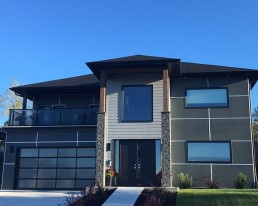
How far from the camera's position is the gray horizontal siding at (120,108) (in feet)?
61.9

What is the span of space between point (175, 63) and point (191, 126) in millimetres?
3828

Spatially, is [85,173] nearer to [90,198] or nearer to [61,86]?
[61,86]

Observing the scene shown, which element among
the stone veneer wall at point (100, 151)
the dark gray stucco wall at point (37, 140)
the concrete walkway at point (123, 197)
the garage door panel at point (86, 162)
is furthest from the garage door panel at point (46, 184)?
the concrete walkway at point (123, 197)

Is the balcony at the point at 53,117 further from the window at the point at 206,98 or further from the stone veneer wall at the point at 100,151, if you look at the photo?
the window at the point at 206,98

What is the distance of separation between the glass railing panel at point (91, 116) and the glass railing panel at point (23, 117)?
10.2ft

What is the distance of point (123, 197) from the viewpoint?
1443 centimetres

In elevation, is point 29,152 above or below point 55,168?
above

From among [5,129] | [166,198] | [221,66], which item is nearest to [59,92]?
[5,129]

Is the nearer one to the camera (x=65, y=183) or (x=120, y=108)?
(x=120, y=108)

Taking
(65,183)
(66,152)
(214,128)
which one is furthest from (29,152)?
(214,128)

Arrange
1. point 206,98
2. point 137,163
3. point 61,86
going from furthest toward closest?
point 61,86, point 206,98, point 137,163

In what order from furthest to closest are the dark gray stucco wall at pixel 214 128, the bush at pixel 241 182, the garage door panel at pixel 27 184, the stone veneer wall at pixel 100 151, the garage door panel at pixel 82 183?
the garage door panel at pixel 27 184 < the garage door panel at pixel 82 183 < the dark gray stucco wall at pixel 214 128 < the bush at pixel 241 182 < the stone veneer wall at pixel 100 151

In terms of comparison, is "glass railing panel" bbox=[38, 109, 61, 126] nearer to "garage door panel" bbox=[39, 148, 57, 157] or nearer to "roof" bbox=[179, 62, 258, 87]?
"garage door panel" bbox=[39, 148, 57, 157]

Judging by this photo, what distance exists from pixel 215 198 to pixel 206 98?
24.6 ft
